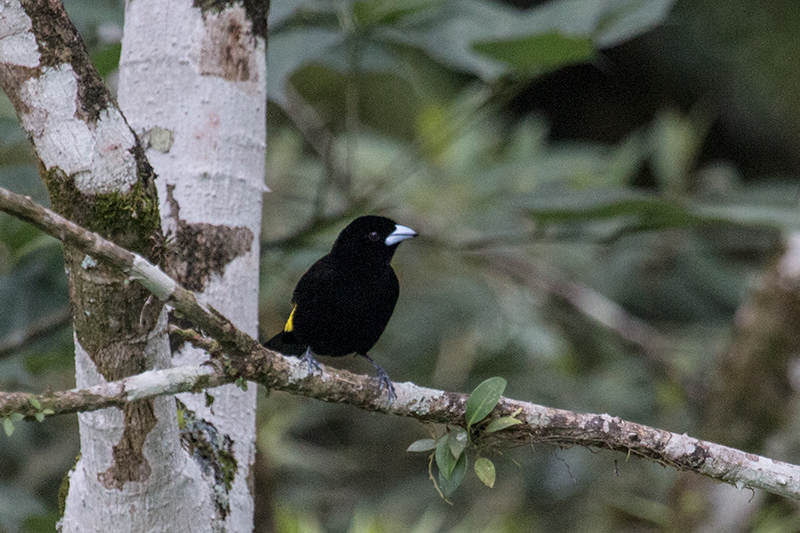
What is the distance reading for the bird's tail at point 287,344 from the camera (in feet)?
8.47

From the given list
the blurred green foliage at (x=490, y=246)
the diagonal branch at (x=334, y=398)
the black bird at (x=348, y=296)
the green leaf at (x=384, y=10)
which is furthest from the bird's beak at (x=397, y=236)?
the diagonal branch at (x=334, y=398)

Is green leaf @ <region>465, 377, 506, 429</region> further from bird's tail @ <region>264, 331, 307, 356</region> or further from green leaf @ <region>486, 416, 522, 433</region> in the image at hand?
bird's tail @ <region>264, 331, 307, 356</region>

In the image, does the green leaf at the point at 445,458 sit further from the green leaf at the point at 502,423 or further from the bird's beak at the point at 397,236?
the bird's beak at the point at 397,236

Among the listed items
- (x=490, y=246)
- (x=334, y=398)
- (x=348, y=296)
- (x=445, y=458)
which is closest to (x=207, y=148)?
(x=334, y=398)

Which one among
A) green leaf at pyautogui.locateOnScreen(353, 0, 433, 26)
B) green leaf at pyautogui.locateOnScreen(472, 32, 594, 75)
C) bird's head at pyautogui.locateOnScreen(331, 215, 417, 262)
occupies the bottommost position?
Answer: bird's head at pyautogui.locateOnScreen(331, 215, 417, 262)

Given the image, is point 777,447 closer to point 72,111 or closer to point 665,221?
point 665,221

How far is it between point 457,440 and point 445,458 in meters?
0.05

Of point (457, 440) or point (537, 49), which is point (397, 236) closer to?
point (537, 49)

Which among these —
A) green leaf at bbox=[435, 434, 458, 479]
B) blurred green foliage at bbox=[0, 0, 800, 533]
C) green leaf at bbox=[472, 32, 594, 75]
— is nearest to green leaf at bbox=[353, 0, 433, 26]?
blurred green foliage at bbox=[0, 0, 800, 533]

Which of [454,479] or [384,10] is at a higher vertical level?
[384,10]

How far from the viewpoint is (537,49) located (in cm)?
256

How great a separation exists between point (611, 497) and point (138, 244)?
4.56 m

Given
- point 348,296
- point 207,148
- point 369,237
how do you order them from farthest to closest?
point 369,237
point 348,296
point 207,148

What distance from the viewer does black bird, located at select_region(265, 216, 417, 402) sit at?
2496 millimetres
